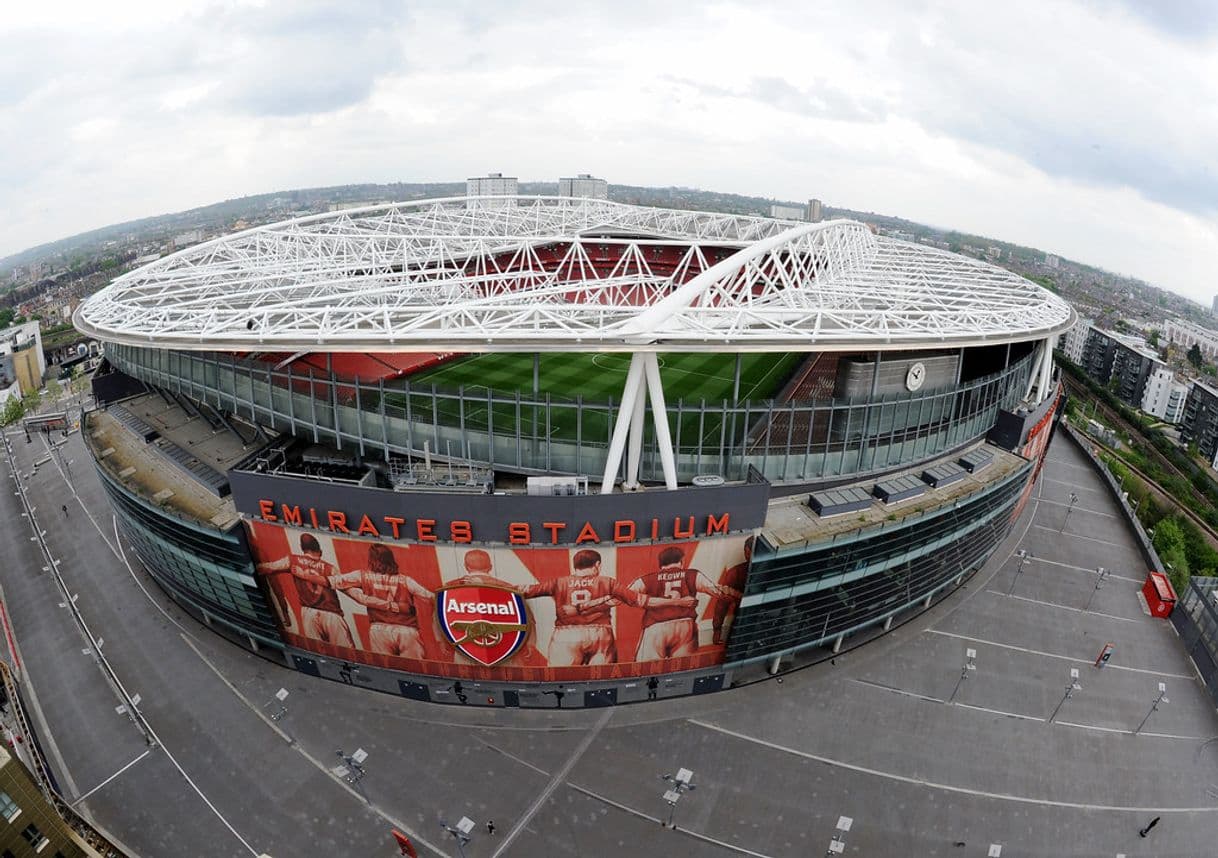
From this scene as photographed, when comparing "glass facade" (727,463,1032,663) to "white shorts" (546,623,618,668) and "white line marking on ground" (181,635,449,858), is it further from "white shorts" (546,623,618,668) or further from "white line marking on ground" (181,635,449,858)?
"white line marking on ground" (181,635,449,858)

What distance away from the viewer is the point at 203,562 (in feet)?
124

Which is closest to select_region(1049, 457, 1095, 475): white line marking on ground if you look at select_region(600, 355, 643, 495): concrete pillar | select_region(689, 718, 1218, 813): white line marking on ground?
select_region(689, 718, 1218, 813): white line marking on ground

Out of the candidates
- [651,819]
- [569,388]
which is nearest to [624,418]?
[651,819]

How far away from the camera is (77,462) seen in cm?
6969

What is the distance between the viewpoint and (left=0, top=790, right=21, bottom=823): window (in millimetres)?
24000

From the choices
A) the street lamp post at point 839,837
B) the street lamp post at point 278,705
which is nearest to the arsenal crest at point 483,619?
the street lamp post at point 278,705

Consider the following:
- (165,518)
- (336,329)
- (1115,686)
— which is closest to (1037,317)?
(1115,686)

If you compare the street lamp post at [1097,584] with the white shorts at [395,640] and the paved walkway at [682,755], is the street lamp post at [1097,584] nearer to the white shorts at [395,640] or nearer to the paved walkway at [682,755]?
the paved walkway at [682,755]

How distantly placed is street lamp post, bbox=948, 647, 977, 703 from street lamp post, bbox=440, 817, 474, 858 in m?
29.1

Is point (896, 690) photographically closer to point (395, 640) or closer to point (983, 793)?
point (983, 793)

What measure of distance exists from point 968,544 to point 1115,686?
12201mm

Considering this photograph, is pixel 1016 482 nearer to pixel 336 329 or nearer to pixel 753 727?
pixel 753 727

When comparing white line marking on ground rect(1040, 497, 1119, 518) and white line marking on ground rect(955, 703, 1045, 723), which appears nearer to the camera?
white line marking on ground rect(955, 703, 1045, 723)

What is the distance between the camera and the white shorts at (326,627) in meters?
36.7
